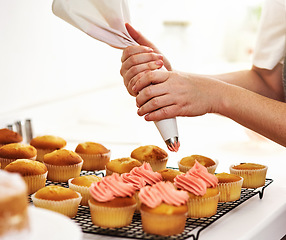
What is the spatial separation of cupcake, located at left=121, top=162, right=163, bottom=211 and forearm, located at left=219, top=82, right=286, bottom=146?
295mm

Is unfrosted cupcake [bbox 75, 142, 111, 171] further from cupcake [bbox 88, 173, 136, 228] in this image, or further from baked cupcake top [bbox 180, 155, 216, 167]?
cupcake [bbox 88, 173, 136, 228]

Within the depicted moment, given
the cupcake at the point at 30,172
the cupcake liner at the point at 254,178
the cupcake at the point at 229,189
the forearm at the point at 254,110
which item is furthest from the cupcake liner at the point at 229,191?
the cupcake at the point at 30,172

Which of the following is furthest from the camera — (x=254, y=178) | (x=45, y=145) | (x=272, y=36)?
(x=272, y=36)

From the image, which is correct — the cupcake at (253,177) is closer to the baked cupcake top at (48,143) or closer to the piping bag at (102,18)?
the piping bag at (102,18)

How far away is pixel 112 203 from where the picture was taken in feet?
4.03

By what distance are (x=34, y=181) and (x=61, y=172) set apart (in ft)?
0.40

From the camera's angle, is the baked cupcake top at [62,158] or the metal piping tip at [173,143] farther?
the baked cupcake top at [62,158]

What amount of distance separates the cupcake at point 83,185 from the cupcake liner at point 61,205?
8 cm

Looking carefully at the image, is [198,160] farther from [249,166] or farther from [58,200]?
[58,200]

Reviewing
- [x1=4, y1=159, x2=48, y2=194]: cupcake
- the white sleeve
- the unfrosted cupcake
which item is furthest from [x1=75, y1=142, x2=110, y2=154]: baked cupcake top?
the white sleeve

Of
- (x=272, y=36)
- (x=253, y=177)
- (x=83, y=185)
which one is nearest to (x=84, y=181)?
(x=83, y=185)

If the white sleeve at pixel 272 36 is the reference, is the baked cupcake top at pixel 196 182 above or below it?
below

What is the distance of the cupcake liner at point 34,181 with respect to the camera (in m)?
1.42

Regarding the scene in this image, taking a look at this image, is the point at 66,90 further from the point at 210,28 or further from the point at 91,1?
the point at 210,28
